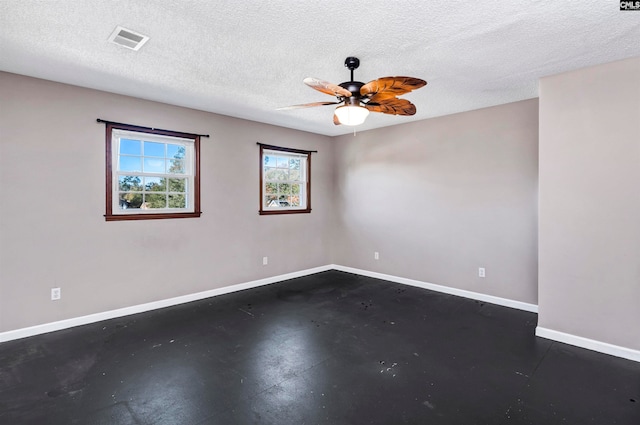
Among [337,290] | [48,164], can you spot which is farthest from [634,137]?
[48,164]

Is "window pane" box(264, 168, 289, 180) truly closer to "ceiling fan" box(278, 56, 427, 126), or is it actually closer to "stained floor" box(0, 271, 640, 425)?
"stained floor" box(0, 271, 640, 425)

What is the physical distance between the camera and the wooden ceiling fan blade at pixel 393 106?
268cm

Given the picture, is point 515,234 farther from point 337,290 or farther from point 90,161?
point 90,161

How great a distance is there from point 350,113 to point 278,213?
9.63ft

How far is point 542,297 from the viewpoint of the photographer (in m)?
3.19

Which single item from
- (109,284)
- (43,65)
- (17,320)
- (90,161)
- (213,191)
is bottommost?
(17,320)

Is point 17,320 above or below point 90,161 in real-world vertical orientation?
below

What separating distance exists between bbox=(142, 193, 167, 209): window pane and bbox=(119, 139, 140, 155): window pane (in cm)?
54

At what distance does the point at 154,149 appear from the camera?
4012mm

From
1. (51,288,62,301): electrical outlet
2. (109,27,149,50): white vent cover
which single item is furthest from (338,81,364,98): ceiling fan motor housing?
(51,288,62,301): electrical outlet

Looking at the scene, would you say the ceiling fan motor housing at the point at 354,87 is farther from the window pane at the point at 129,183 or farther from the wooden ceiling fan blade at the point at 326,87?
the window pane at the point at 129,183

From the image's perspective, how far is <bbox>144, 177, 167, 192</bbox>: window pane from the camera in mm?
3957

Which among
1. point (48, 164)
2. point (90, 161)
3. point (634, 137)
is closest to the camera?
point (634, 137)

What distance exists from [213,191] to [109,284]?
1654 millimetres
